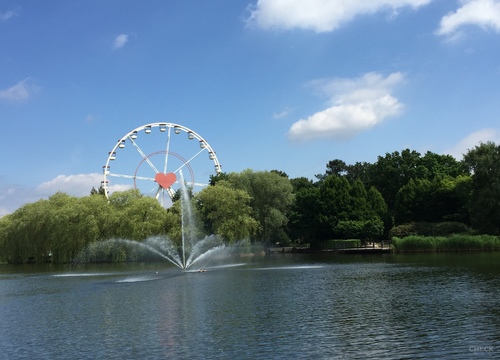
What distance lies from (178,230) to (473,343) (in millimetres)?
51689

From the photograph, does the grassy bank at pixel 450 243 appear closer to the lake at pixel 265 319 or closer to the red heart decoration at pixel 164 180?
the lake at pixel 265 319

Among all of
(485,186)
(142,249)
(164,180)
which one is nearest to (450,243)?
(485,186)

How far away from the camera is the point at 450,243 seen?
A: 57.2 metres

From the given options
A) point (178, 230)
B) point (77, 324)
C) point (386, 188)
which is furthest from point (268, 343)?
point (386, 188)

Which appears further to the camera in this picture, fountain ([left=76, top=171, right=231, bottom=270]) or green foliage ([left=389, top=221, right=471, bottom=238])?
green foliage ([left=389, top=221, right=471, bottom=238])

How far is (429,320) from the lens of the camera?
1812cm

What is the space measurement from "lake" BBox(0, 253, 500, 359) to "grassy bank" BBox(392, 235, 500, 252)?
82.9 feet

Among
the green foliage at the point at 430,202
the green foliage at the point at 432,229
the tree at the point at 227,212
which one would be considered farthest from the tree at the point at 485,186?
the tree at the point at 227,212

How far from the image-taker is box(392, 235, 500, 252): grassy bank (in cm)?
5594

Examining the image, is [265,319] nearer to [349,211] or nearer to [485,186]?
[485,186]

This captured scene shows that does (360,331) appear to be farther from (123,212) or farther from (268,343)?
(123,212)

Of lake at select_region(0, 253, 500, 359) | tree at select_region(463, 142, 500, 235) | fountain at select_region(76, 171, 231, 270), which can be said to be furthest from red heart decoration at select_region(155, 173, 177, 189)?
lake at select_region(0, 253, 500, 359)

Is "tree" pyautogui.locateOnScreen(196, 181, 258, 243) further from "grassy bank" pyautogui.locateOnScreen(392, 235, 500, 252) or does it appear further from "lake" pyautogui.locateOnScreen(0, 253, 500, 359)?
"lake" pyautogui.locateOnScreen(0, 253, 500, 359)

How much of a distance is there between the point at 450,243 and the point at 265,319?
142 feet
